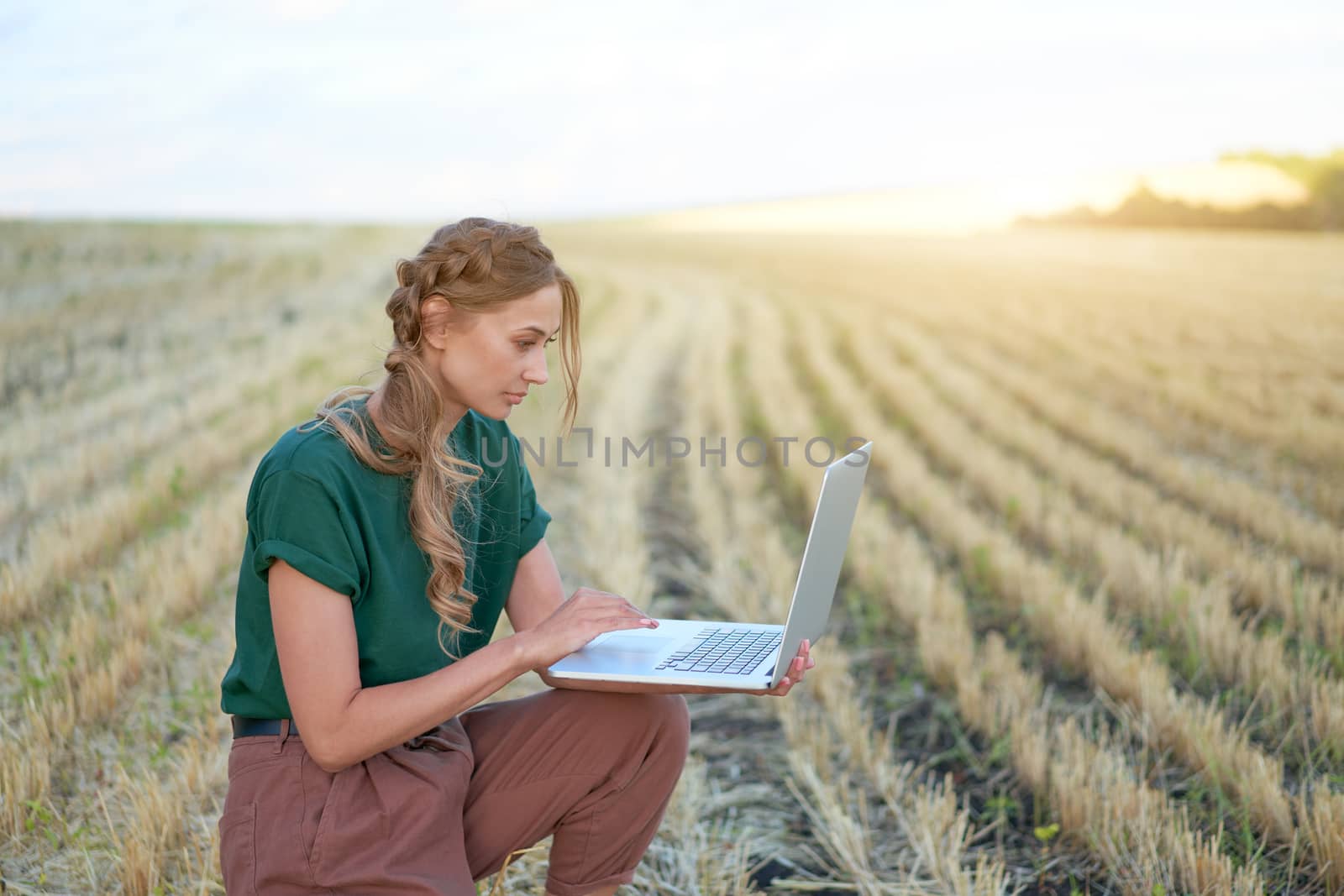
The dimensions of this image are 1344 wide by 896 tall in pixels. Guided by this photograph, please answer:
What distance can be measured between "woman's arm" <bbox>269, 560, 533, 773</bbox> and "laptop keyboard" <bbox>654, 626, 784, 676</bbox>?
0.44 m

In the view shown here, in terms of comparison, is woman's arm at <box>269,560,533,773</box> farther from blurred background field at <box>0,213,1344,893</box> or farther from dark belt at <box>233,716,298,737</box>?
blurred background field at <box>0,213,1344,893</box>

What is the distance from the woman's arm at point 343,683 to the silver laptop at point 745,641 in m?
0.31

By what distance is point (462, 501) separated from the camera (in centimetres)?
255

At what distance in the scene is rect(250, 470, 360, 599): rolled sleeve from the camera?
2.10m

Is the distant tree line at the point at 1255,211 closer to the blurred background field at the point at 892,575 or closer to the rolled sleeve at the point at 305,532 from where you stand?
the blurred background field at the point at 892,575

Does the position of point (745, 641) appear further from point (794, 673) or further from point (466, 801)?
point (466, 801)

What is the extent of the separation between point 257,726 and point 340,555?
484 millimetres

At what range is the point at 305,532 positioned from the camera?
2121 mm

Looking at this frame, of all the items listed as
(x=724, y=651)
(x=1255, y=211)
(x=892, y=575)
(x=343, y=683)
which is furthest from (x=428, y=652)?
(x=1255, y=211)

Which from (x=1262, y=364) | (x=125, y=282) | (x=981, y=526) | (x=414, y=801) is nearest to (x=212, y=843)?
(x=414, y=801)

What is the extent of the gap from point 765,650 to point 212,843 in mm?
1589

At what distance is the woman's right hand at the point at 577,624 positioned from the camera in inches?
88.6

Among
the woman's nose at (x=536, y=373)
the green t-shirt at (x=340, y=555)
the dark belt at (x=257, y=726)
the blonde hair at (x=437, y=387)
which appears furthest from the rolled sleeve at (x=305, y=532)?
the woman's nose at (x=536, y=373)

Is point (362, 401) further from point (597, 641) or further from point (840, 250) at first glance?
point (840, 250)
